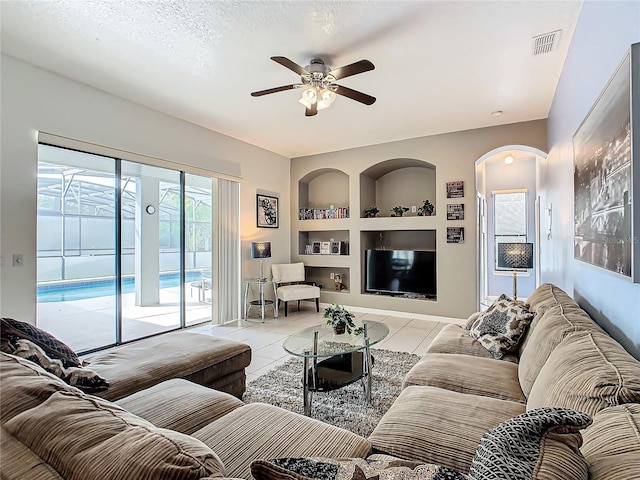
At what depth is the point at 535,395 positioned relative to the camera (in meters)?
1.34

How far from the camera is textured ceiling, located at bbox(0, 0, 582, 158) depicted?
2.27 metres

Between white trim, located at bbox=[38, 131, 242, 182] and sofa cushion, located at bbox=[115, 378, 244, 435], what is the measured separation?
108 inches

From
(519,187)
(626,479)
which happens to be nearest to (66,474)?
(626,479)

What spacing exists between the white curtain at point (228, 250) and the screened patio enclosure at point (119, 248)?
0.12 metres

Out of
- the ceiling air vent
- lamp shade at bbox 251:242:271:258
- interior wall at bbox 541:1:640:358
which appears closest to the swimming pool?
lamp shade at bbox 251:242:271:258

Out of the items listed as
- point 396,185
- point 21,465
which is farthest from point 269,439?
point 396,185

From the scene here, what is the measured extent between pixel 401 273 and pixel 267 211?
2.58 metres

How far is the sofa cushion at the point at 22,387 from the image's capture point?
2.68ft

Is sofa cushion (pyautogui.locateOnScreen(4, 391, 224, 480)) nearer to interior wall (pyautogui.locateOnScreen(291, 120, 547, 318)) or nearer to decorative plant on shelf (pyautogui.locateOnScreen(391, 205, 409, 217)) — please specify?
interior wall (pyautogui.locateOnScreen(291, 120, 547, 318))

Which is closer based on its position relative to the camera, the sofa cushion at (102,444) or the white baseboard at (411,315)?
the sofa cushion at (102,444)

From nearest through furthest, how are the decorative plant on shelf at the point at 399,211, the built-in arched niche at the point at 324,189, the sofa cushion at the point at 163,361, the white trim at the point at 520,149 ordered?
1. the sofa cushion at the point at 163,361
2. the white trim at the point at 520,149
3. the decorative plant on shelf at the point at 399,211
4. the built-in arched niche at the point at 324,189

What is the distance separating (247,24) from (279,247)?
414cm

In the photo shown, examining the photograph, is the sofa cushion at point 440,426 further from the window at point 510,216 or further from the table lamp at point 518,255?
the window at point 510,216

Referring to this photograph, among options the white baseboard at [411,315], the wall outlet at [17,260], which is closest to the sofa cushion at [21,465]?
the wall outlet at [17,260]
